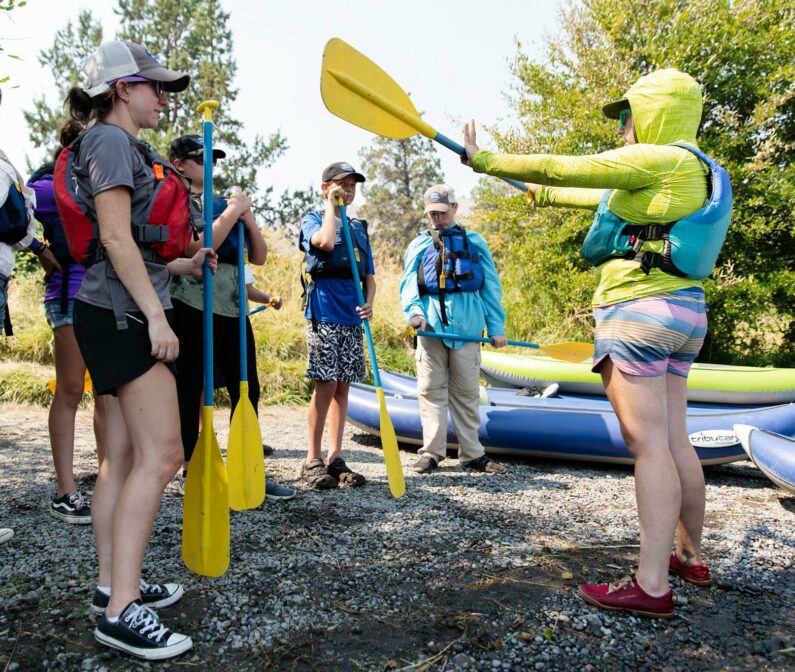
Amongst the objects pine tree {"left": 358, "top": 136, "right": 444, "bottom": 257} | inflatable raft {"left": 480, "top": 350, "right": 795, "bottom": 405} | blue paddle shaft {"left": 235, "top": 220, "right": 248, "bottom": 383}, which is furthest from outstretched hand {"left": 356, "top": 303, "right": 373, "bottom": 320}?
pine tree {"left": 358, "top": 136, "right": 444, "bottom": 257}

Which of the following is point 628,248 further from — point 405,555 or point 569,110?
point 569,110

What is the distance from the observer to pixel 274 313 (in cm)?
936

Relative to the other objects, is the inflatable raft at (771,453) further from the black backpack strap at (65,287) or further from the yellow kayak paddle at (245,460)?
the black backpack strap at (65,287)

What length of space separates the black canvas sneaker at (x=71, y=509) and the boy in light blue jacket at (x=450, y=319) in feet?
7.06

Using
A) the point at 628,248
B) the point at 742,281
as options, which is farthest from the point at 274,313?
the point at 628,248

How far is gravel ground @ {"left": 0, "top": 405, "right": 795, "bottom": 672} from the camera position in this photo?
6.59 feet

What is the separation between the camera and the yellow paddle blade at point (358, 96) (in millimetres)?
2762

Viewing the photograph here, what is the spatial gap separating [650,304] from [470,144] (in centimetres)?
93

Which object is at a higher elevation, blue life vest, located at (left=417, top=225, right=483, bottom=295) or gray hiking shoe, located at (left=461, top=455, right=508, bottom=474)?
blue life vest, located at (left=417, top=225, right=483, bottom=295)

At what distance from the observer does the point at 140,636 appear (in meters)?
1.93

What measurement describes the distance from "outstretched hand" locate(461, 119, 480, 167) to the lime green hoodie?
7 cm

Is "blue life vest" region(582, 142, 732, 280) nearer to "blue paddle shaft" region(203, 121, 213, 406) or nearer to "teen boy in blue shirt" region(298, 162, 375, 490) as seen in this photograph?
"blue paddle shaft" region(203, 121, 213, 406)

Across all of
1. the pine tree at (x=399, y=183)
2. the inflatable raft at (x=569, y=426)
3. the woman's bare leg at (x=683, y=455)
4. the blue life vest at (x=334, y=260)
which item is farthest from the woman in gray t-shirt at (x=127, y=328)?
the pine tree at (x=399, y=183)

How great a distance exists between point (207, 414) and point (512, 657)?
1.36 m
